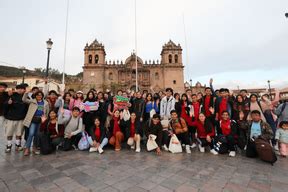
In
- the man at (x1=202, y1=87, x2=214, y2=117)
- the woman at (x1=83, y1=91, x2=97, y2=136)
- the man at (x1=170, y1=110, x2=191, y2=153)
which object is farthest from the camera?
the man at (x1=202, y1=87, x2=214, y2=117)

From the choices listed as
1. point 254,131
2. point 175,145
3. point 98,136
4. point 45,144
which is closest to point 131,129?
point 98,136

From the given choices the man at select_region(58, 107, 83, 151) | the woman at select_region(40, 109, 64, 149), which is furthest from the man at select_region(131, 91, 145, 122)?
the woman at select_region(40, 109, 64, 149)

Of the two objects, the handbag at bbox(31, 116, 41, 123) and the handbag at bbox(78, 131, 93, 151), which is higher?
the handbag at bbox(31, 116, 41, 123)

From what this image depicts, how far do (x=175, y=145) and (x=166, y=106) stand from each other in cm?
146

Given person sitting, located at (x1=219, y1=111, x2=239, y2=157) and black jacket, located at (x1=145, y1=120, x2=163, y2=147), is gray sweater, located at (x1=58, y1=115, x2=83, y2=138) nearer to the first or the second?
black jacket, located at (x1=145, y1=120, x2=163, y2=147)

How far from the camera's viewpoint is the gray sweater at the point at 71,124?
4.97 m

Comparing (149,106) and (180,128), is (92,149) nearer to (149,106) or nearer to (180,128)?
(149,106)

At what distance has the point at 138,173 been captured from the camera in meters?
3.38

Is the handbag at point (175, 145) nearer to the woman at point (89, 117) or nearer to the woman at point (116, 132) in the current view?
the woman at point (116, 132)

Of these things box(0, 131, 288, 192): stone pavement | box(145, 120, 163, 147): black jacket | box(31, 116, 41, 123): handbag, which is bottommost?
box(0, 131, 288, 192): stone pavement

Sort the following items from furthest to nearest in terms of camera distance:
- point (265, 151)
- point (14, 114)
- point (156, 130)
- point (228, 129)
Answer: point (156, 130)
point (228, 129)
point (14, 114)
point (265, 151)

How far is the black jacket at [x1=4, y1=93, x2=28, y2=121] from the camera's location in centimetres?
470

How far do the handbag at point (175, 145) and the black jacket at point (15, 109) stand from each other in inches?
186

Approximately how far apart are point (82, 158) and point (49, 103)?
7.86 ft
